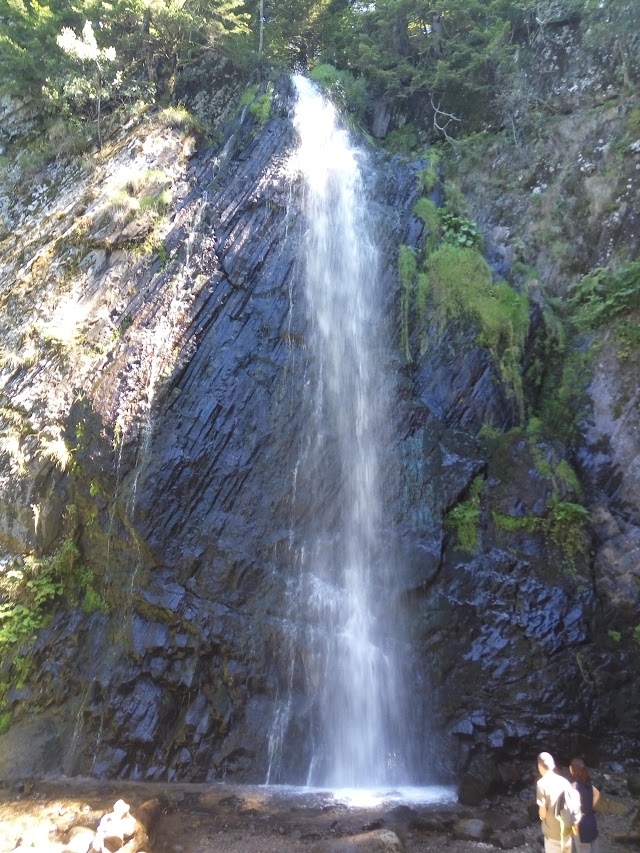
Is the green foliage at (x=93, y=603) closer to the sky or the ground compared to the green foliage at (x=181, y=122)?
closer to the ground

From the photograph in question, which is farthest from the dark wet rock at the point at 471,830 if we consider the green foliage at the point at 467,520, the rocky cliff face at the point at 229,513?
the green foliage at the point at 467,520

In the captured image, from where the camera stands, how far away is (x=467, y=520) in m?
8.33

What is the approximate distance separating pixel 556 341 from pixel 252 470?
5.37m

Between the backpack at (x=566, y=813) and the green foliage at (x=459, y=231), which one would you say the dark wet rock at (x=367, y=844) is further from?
the green foliage at (x=459, y=231)

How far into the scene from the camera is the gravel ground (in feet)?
18.2

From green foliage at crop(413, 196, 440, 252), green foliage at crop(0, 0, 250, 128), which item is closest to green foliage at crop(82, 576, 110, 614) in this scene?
green foliage at crop(413, 196, 440, 252)

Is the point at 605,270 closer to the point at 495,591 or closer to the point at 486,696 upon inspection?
the point at 495,591

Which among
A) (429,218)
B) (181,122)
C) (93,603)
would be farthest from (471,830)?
(181,122)

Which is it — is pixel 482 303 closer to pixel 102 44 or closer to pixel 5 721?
pixel 5 721

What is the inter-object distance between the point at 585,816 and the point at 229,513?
5.48 meters

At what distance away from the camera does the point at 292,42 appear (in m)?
15.7

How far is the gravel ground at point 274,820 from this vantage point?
18.2 feet

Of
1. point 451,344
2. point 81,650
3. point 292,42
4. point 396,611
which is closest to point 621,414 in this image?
point 451,344

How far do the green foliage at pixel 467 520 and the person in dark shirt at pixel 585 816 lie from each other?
12.5 ft
